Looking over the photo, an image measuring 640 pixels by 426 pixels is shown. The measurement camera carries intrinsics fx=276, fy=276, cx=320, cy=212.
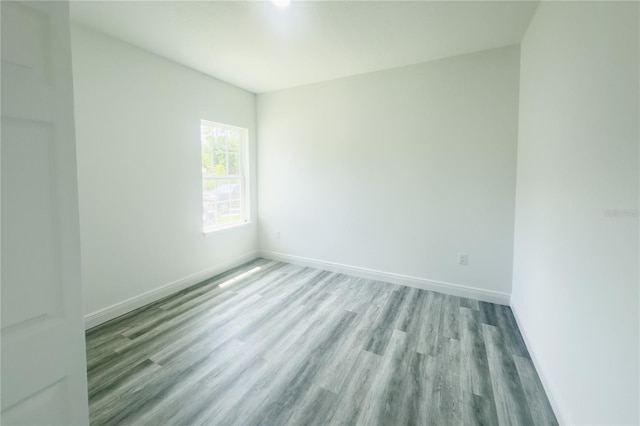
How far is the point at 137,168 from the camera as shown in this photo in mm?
2842

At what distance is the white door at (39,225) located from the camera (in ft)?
2.45

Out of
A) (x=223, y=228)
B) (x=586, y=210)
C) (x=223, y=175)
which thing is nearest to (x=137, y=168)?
(x=223, y=175)

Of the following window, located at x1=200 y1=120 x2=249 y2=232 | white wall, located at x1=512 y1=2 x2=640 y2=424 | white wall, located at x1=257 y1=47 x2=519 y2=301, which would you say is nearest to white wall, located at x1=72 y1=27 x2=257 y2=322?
window, located at x1=200 y1=120 x2=249 y2=232

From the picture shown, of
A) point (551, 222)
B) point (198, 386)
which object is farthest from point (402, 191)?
point (198, 386)

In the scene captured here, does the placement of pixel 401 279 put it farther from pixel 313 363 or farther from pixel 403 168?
pixel 313 363

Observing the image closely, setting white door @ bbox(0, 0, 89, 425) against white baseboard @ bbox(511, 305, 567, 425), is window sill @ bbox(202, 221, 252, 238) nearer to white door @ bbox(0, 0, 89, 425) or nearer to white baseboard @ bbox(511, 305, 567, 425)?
white door @ bbox(0, 0, 89, 425)

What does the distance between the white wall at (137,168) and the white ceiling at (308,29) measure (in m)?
0.27

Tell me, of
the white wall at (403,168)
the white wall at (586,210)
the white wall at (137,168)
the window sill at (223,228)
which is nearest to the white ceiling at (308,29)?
the white wall at (137,168)

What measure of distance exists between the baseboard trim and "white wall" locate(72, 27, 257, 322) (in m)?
1.20

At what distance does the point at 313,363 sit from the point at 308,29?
2.79 meters

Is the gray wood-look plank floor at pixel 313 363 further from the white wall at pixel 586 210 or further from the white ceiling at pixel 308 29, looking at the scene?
the white ceiling at pixel 308 29

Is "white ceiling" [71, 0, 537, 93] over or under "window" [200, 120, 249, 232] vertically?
over

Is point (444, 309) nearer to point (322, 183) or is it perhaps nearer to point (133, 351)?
point (322, 183)

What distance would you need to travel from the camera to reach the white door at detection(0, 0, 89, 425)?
2.45 ft
